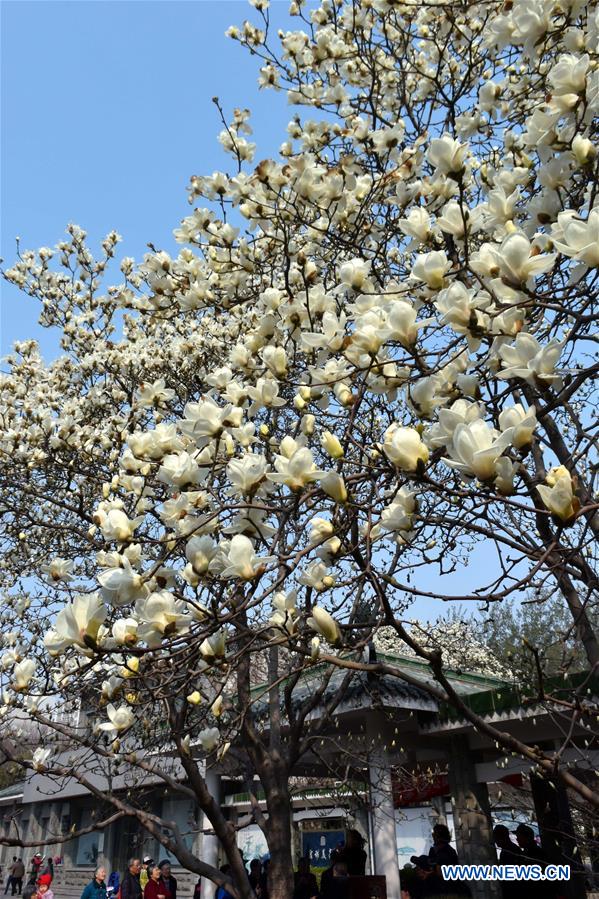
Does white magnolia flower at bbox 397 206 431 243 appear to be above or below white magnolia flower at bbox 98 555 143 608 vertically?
above

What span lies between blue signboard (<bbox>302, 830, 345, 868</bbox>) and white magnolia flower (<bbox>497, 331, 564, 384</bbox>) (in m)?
7.83

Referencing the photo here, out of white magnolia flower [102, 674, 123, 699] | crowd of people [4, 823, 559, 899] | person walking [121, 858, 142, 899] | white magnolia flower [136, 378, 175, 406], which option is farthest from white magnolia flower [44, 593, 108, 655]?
person walking [121, 858, 142, 899]

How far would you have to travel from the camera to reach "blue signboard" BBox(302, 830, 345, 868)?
25.8ft

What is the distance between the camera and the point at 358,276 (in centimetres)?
191

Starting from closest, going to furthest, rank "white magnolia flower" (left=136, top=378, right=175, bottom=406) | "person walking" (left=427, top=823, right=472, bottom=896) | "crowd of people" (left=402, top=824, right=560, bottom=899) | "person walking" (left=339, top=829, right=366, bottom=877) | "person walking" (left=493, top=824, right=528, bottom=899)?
"white magnolia flower" (left=136, top=378, right=175, bottom=406), "person walking" (left=493, top=824, right=528, bottom=899), "crowd of people" (left=402, top=824, right=560, bottom=899), "person walking" (left=427, top=823, right=472, bottom=896), "person walking" (left=339, top=829, right=366, bottom=877)

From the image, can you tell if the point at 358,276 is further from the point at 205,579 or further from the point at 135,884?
the point at 135,884

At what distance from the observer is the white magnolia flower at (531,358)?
139 cm

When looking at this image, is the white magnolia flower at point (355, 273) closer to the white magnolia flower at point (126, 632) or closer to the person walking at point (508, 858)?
the white magnolia flower at point (126, 632)

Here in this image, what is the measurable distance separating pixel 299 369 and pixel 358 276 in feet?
4.12

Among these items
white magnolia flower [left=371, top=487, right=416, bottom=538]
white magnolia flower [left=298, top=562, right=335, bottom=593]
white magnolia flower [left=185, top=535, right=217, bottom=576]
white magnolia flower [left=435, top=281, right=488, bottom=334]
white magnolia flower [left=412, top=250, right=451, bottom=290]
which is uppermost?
white magnolia flower [left=412, top=250, right=451, bottom=290]

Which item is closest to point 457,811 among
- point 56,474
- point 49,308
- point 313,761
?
point 313,761

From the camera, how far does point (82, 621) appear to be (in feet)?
4.69

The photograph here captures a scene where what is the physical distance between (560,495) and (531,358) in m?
0.32

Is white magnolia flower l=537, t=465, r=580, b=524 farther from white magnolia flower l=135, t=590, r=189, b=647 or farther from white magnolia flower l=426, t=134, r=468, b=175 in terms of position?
white magnolia flower l=426, t=134, r=468, b=175
